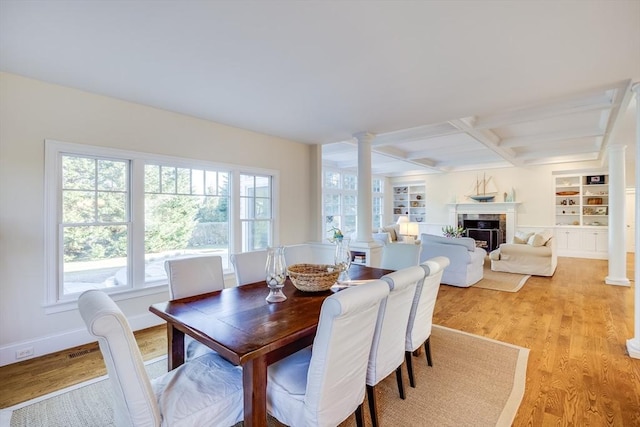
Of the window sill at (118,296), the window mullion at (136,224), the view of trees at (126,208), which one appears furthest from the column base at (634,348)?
the window mullion at (136,224)

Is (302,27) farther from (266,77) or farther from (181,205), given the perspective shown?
(181,205)

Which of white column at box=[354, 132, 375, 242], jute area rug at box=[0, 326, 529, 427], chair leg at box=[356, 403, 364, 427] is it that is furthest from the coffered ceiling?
chair leg at box=[356, 403, 364, 427]

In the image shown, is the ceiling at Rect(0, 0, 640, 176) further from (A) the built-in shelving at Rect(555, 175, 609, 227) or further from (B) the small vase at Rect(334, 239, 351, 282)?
(A) the built-in shelving at Rect(555, 175, 609, 227)

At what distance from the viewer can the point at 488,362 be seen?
103 inches

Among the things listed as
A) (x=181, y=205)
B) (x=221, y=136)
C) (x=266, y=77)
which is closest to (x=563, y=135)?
(x=266, y=77)

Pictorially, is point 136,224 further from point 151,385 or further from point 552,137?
point 552,137

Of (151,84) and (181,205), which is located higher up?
(151,84)

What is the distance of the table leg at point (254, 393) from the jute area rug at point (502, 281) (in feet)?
15.6

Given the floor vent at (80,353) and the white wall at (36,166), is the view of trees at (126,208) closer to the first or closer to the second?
the white wall at (36,166)

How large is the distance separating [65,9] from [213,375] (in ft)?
7.32

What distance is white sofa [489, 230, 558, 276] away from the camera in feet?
18.8

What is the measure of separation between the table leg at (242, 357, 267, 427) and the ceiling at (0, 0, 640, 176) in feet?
6.28

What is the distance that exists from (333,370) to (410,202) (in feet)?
33.1

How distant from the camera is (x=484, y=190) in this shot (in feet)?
30.2
